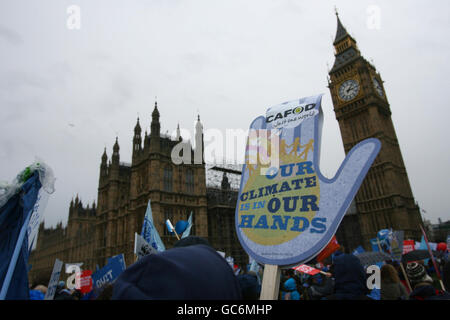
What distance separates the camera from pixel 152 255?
1061 mm

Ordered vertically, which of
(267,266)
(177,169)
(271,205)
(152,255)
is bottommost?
(267,266)

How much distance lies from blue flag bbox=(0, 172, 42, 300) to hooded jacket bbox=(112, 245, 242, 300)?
240 cm

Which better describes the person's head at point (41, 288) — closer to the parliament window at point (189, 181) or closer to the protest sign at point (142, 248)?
the protest sign at point (142, 248)

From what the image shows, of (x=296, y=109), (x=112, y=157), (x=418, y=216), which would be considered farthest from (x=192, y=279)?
(x=418, y=216)

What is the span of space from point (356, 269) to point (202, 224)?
1042 inches

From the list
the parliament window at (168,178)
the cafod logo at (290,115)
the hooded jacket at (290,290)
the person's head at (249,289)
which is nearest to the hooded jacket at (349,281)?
the person's head at (249,289)

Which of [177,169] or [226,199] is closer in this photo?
[177,169]

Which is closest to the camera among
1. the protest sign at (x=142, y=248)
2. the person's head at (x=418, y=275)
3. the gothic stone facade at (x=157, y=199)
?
the person's head at (x=418, y=275)

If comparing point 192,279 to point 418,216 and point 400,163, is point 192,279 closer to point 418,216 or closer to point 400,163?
point 418,216

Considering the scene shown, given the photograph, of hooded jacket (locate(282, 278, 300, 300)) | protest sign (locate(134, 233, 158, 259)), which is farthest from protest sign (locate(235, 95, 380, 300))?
protest sign (locate(134, 233, 158, 259))

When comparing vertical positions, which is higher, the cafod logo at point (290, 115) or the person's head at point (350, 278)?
the cafod logo at point (290, 115)

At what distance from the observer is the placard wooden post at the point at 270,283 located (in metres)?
1.89

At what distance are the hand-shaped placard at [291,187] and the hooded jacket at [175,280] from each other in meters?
1.03
